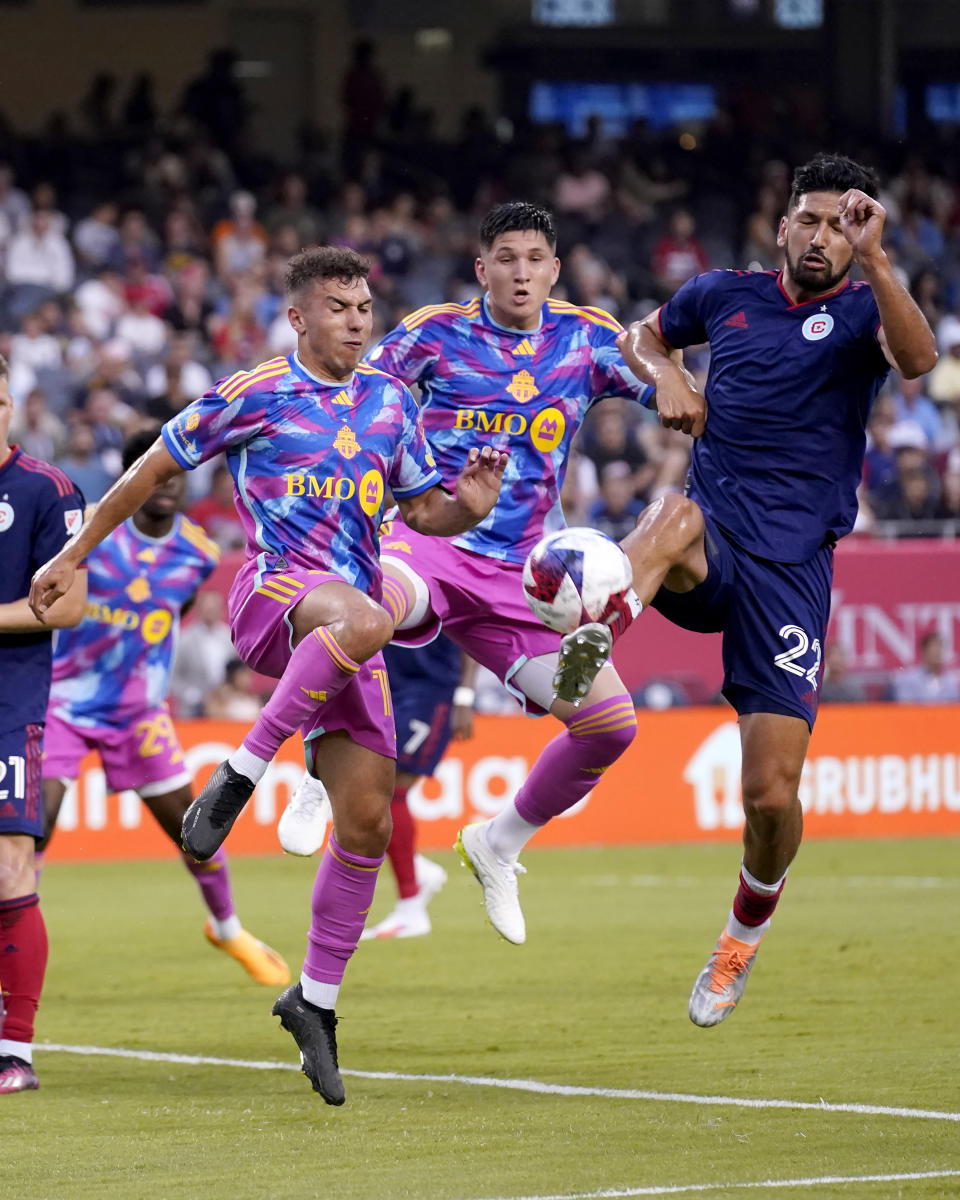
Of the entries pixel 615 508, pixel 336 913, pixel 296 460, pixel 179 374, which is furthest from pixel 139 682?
pixel 179 374

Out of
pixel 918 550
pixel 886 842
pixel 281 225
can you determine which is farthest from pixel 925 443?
pixel 281 225

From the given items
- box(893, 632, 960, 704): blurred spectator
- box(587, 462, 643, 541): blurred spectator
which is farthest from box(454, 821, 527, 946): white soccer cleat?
box(893, 632, 960, 704): blurred spectator

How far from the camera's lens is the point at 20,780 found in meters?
7.30

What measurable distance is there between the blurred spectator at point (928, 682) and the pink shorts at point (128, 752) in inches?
351

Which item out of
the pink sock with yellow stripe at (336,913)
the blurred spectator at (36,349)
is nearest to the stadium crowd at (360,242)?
the blurred spectator at (36,349)

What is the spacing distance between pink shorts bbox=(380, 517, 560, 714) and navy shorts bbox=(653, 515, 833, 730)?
0.64 metres

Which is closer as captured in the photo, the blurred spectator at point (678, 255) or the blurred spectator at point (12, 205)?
the blurred spectator at point (12, 205)

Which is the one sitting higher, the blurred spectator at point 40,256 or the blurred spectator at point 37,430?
the blurred spectator at point 40,256

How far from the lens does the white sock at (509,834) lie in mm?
7770

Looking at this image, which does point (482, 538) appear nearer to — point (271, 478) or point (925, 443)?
point (271, 478)

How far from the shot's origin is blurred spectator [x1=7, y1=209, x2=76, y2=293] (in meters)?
19.9

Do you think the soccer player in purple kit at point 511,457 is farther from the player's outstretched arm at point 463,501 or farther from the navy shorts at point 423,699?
the navy shorts at point 423,699

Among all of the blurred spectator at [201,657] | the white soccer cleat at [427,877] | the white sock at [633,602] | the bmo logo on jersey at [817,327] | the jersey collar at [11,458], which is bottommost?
the white soccer cleat at [427,877]

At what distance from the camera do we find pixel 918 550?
1712 cm
